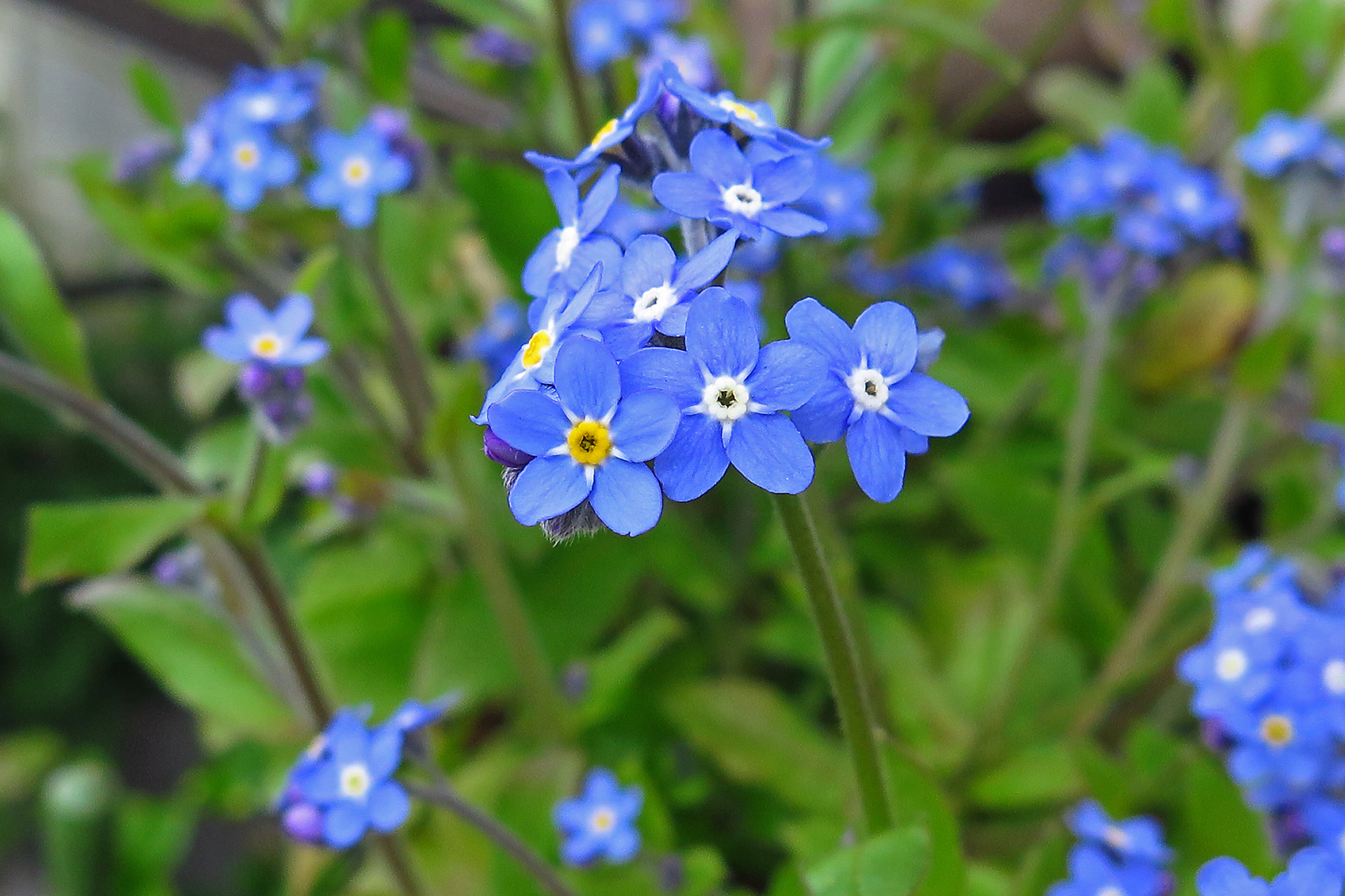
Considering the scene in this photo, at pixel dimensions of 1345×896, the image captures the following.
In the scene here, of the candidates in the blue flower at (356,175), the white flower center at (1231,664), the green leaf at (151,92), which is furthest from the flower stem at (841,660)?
the green leaf at (151,92)

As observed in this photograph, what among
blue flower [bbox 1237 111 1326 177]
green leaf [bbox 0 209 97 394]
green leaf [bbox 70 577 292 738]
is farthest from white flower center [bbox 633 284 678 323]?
blue flower [bbox 1237 111 1326 177]

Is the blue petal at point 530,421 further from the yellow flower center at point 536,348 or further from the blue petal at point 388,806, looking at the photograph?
the blue petal at point 388,806

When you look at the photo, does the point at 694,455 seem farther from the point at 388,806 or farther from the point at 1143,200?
the point at 1143,200

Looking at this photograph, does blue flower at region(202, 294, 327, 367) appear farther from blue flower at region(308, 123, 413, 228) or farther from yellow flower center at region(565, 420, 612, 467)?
yellow flower center at region(565, 420, 612, 467)

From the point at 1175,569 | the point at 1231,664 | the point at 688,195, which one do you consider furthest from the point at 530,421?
the point at 1175,569

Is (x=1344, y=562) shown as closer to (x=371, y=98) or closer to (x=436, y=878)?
(x=436, y=878)

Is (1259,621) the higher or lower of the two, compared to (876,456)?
higher
